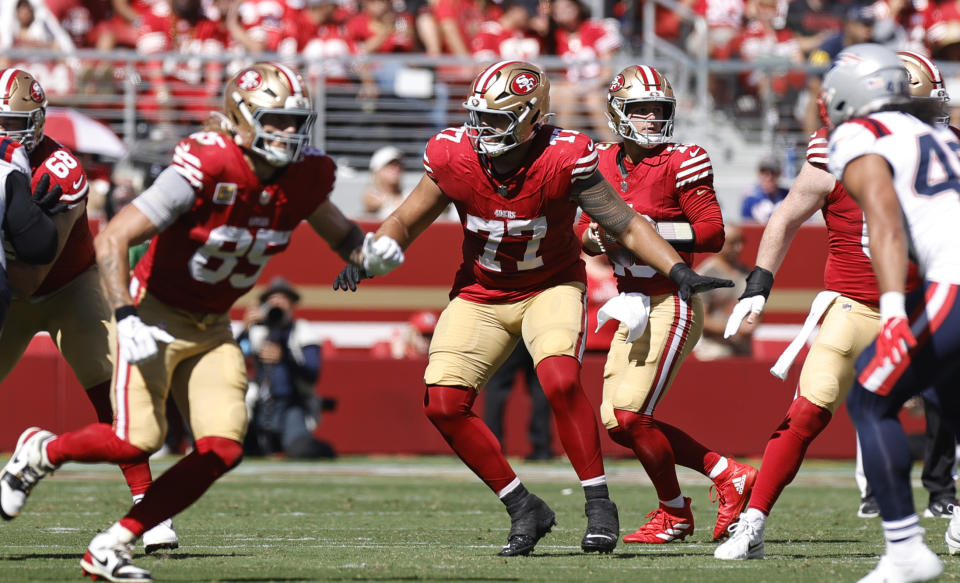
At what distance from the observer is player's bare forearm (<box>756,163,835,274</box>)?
698 cm

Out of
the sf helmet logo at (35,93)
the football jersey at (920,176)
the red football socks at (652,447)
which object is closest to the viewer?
the football jersey at (920,176)

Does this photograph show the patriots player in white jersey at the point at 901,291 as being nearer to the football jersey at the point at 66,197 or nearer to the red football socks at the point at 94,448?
the red football socks at the point at 94,448

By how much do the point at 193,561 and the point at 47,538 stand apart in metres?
1.30

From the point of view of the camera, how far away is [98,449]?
19.4 feet

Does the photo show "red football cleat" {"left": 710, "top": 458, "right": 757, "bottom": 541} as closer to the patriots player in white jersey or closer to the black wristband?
the patriots player in white jersey

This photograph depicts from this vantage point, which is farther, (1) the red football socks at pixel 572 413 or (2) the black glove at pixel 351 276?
(1) the red football socks at pixel 572 413

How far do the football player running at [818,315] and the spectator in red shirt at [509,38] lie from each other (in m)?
9.11

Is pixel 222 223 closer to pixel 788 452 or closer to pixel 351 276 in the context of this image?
pixel 351 276

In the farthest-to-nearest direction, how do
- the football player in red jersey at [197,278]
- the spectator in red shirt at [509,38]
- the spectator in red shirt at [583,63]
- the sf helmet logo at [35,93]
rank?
the spectator in red shirt at [509,38] < the spectator in red shirt at [583,63] < the sf helmet logo at [35,93] < the football player in red jersey at [197,278]

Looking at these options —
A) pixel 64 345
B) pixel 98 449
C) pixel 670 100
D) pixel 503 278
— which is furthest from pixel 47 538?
pixel 670 100

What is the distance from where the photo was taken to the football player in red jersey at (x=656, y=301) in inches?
288

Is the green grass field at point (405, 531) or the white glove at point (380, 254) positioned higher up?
the white glove at point (380, 254)

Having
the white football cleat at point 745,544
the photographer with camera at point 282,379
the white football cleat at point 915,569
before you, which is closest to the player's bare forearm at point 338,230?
the white football cleat at point 745,544

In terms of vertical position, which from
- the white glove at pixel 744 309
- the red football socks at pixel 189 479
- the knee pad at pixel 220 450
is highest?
the white glove at pixel 744 309
